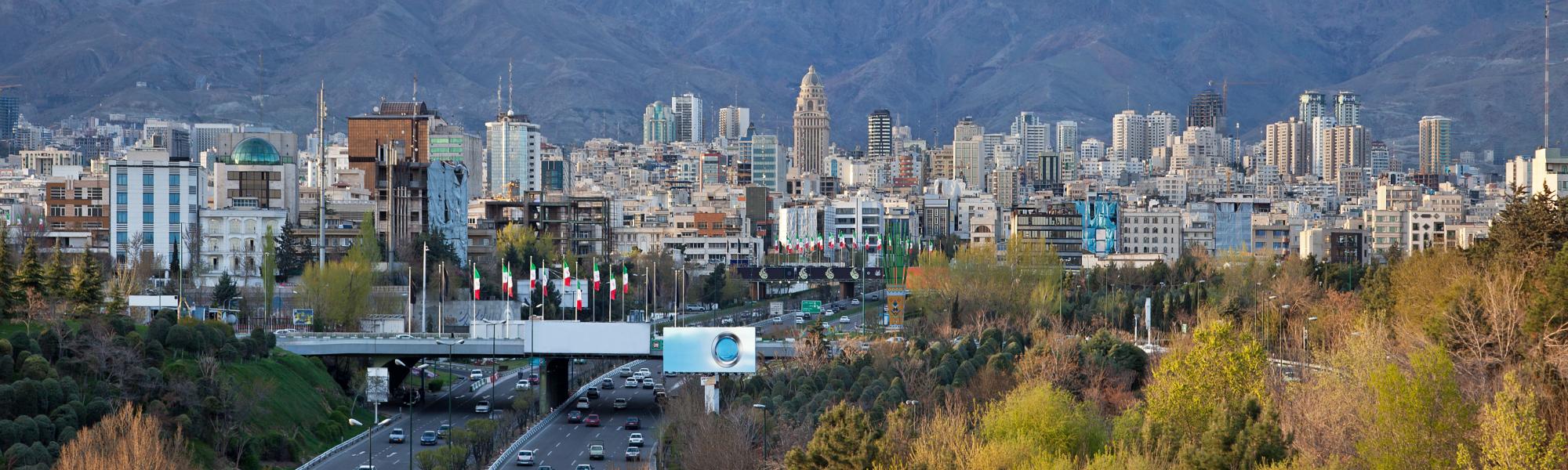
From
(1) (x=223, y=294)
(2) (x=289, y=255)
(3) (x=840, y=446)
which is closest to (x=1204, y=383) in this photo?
(3) (x=840, y=446)

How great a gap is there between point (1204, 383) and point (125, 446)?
82.2 feet

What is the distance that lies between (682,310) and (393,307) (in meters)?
17.1

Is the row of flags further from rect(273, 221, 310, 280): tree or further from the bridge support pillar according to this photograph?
rect(273, 221, 310, 280): tree

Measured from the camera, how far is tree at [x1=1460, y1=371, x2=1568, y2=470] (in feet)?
141

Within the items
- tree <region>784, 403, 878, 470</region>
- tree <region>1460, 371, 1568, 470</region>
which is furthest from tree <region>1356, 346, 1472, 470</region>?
tree <region>784, 403, 878, 470</region>

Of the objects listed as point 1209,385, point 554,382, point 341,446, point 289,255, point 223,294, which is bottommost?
point 341,446

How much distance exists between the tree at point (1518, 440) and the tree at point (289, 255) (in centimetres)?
7162

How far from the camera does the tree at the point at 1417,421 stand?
47.3 meters

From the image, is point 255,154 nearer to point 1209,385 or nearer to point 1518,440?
point 1209,385

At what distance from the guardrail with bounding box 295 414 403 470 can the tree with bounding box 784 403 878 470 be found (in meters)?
14.8

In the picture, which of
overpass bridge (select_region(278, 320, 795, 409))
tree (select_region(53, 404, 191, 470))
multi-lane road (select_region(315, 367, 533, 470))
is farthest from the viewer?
overpass bridge (select_region(278, 320, 795, 409))

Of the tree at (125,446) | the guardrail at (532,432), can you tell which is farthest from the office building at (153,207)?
the tree at (125,446)

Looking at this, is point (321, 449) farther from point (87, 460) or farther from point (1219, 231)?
point (1219, 231)

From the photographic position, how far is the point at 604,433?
71.9m
